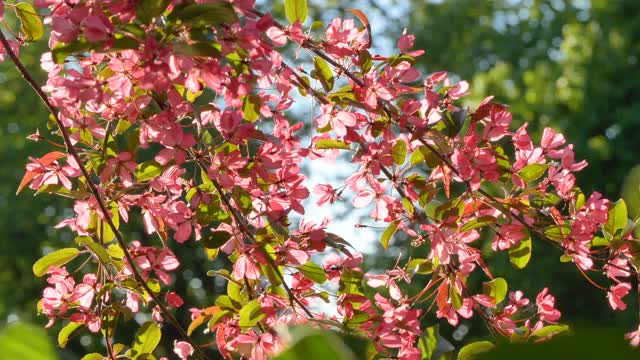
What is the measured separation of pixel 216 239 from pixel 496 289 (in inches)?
24.3

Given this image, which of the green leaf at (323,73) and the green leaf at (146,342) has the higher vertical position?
the green leaf at (323,73)

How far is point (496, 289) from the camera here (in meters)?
1.68

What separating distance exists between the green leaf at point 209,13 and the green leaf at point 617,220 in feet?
3.00

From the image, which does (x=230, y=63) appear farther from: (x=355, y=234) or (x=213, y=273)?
(x=355, y=234)

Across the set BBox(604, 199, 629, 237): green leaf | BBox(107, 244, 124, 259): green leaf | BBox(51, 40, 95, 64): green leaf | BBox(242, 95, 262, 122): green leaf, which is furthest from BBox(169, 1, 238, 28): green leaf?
BBox(604, 199, 629, 237): green leaf

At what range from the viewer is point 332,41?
1.53 metres

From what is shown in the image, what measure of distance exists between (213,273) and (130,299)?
0.81 ft

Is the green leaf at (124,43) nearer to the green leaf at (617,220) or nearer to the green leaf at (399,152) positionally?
the green leaf at (399,152)

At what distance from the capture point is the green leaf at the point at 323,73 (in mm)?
1501

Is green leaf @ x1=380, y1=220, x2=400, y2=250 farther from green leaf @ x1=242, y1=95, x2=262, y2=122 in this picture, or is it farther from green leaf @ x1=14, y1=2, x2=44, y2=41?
green leaf @ x1=14, y1=2, x2=44, y2=41

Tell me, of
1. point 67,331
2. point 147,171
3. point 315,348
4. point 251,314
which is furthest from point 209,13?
point 315,348

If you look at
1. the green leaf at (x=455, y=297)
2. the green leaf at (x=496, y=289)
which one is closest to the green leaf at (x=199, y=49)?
the green leaf at (x=455, y=297)

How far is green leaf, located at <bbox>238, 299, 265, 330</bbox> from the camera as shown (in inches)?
56.6

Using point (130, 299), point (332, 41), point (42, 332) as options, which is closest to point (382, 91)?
point (332, 41)
